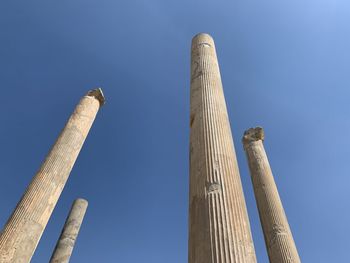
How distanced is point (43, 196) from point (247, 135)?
12.3 metres

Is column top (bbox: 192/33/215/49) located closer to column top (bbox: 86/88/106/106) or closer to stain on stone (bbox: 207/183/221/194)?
column top (bbox: 86/88/106/106)

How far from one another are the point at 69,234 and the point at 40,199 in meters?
11.5

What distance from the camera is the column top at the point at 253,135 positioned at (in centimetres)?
1803

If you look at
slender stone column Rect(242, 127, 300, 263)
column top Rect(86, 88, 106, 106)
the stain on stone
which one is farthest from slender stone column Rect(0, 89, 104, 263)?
slender stone column Rect(242, 127, 300, 263)

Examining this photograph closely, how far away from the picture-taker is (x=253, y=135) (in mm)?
18141

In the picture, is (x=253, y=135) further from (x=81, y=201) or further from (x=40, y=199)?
(x=81, y=201)

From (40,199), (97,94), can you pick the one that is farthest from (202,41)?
(40,199)

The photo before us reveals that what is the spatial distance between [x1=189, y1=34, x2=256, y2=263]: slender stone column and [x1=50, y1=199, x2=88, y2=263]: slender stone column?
16.2 metres

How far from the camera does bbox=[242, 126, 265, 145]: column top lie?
59.2ft

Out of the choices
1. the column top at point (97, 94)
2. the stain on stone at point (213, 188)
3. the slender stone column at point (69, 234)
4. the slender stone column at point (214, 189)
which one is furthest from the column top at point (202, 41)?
the slender stone column at point (69, 234)

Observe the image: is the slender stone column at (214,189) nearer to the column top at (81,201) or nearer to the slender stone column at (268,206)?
the slender stone column at (268,206)

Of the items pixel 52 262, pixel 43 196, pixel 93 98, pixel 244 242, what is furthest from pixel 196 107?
pixel 52 262

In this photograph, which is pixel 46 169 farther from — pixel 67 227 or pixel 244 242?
pixel 67 227

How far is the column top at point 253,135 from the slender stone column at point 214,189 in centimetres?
890
